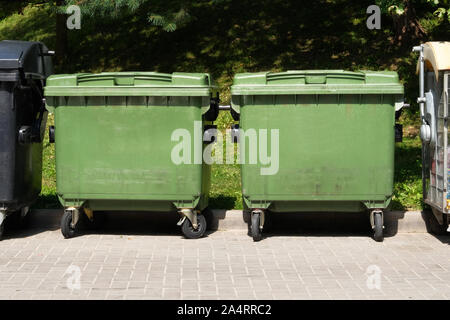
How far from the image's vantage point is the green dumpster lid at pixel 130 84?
6.88m

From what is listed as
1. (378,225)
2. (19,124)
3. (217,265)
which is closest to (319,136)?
(378,225)

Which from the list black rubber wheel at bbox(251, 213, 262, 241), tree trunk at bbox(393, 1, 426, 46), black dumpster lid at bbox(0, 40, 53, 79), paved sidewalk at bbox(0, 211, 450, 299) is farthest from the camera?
tree trunk at bbox(393, 1, 426, 46)

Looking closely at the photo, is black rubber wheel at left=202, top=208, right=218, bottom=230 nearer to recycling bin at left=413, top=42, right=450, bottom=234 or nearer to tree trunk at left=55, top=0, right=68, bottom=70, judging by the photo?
recycling bin at left=413, top=42, right=450, bottom=234

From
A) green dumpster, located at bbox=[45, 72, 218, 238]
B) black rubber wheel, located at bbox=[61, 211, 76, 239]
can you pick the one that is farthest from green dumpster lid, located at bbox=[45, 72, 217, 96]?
black rubber wheel, located at bbox=[61, 211, 76, 239]

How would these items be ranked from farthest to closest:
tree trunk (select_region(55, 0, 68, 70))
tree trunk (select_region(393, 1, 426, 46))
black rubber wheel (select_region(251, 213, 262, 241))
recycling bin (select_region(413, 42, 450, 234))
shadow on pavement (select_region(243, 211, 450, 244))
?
tree trunk (select_region(55, 0, 68, 70)) < tree trunk (select_region(393, 1, 426, 46)) < shadow on pavement (select_region(243, 211, 450, 244)) < black rubber wheel (select_region(251, 213, 262, 241)) < recycling bin (select_region(413, 42, 450, 234))

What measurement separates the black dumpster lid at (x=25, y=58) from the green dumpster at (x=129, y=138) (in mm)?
318

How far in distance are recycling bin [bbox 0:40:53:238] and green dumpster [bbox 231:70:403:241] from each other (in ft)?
6.85

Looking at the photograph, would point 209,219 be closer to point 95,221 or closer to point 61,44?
point 95,221

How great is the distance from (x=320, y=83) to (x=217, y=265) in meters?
2.05

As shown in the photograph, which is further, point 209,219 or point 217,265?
point 209,219

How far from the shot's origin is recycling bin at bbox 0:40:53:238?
272 inches

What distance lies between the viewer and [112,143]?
7.00m

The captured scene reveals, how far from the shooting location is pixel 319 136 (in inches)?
271

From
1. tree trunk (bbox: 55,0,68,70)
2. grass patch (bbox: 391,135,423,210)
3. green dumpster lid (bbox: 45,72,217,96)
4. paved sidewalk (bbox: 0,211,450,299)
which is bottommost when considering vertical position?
paved sidewalk (bbox: 0,211,450,299)
